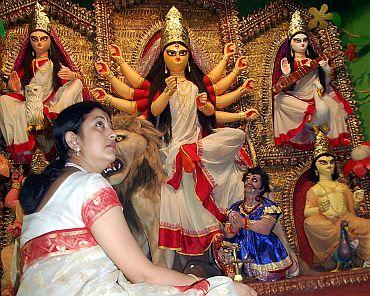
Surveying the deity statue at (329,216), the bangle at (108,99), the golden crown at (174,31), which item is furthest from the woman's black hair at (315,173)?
the bangle at (108,99)

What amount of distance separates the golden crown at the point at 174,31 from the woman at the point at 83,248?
2487 mm

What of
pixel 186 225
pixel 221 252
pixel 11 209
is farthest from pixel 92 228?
pixel 11 209

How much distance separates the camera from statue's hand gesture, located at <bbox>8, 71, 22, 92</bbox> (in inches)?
140

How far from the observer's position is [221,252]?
2998 millimetres

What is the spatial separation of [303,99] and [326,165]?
622 millimetres

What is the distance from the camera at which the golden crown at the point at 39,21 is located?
369 cm

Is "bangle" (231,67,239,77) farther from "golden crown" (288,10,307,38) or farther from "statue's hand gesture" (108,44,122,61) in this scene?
"statue's hand gesture" (108,44,122,61)

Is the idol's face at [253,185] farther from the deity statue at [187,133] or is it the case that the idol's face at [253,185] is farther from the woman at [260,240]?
the deity statue at [187,133]

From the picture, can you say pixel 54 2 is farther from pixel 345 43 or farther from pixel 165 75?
pixel 345 43

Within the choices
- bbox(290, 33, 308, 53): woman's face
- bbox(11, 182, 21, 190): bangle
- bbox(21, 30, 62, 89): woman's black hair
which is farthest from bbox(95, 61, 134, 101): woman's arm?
bbox(290, 33, 308, 53): woman's face

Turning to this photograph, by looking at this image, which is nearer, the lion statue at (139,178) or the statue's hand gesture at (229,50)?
the lion statue at (139,178)

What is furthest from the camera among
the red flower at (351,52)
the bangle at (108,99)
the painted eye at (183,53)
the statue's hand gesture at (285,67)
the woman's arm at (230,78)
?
the red flower at (351,52)

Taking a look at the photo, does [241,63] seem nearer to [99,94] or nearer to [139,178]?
[99,94]

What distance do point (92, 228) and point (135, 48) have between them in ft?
9.69
